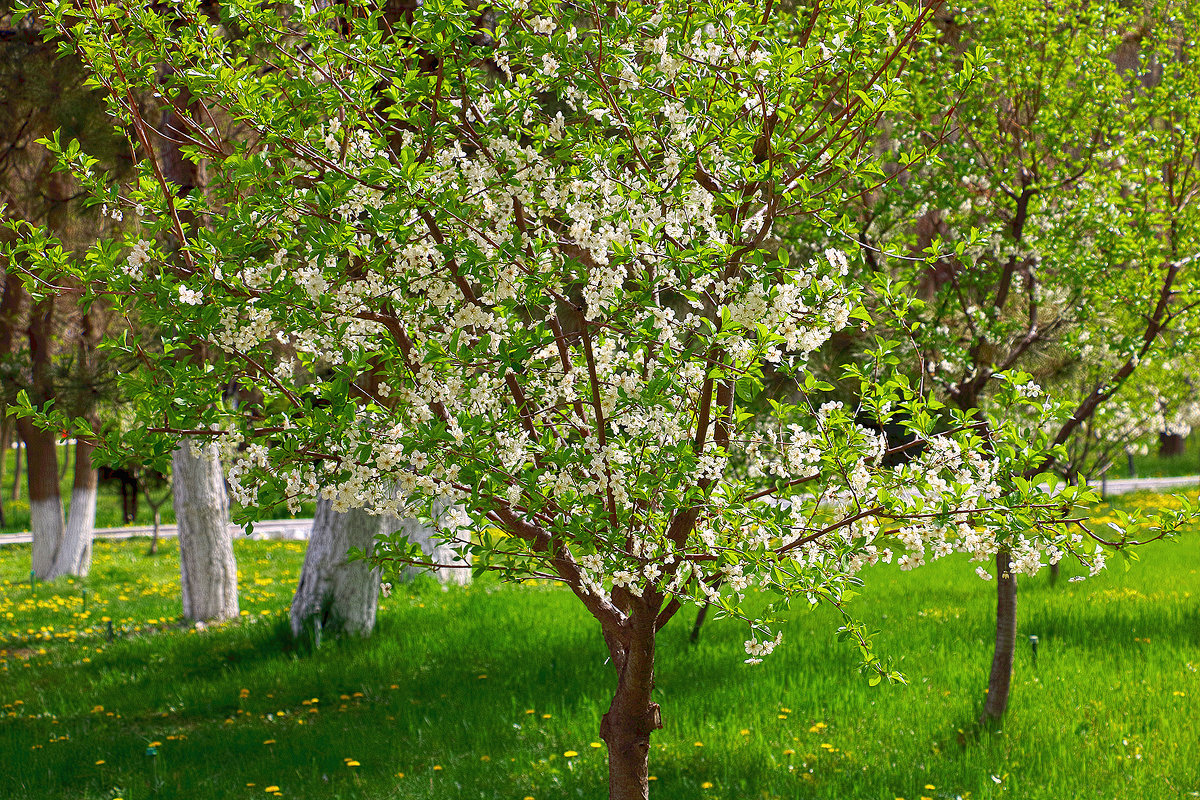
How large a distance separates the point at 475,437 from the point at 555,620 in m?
6.09

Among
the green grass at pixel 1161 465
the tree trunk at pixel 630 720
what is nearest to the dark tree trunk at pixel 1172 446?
the green grass at pixel 1161 465

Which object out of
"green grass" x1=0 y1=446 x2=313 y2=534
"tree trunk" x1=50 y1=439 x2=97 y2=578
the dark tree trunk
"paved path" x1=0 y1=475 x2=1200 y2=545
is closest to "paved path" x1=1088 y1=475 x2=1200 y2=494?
"paved path" x1=0 y1=475 x2=1200 y2=545

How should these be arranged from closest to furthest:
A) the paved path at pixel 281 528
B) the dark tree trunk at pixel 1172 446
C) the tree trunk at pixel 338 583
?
the tree trunk at pixel 338 583, the paved path at pixel 281 528, the dark tree trunk at pixel 1172 446

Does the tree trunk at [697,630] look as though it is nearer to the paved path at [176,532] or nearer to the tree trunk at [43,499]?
the tree trunk at [43,499]

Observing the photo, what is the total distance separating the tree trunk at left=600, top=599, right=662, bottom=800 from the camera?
3797mm

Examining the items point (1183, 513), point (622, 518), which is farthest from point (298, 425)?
point (1183, 513)

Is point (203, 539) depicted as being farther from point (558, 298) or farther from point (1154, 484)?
point (1154, 484)

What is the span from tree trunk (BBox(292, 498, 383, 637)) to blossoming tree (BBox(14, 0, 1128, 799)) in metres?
4.89

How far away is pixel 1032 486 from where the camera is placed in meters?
2.84

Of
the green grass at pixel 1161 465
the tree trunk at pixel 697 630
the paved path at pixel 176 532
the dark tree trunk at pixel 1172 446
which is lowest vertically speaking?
the tree trunk at pixel 697 630

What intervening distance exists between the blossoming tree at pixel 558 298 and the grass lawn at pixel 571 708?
2253mm

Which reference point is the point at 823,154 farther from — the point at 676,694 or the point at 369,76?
the point at 676,694

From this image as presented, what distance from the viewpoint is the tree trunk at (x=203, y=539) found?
927cm

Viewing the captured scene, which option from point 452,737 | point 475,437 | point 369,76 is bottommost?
point 452,737
